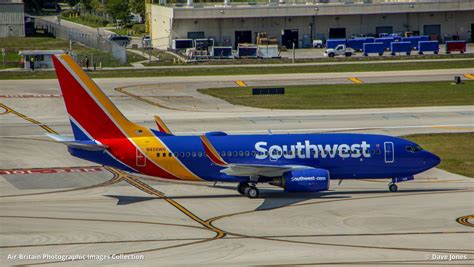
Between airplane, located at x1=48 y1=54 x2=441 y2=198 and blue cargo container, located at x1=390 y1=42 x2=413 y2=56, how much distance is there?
92.0 meters

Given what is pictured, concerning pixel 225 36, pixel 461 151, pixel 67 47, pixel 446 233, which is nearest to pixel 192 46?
pixel 225 36

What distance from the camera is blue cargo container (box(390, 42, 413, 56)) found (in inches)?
5620

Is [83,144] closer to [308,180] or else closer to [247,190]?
[247,190]

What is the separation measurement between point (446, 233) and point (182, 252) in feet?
40.7

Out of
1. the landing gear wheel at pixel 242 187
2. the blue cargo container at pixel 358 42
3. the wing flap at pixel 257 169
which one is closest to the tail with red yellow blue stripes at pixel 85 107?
the wing flap at pixel 257 169

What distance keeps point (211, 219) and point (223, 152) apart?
593 cm

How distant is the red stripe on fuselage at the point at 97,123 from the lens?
50.8m

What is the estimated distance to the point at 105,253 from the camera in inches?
1571

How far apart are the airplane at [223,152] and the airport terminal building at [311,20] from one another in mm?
102145

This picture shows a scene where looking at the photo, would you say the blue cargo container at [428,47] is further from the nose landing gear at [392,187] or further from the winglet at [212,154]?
the winglet at [212,154]

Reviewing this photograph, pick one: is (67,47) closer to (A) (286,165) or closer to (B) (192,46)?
(B) (192,46)

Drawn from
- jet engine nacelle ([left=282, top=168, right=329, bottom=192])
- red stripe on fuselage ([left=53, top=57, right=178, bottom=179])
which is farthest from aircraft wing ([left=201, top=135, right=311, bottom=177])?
red stripe on fuselage ([left=53, top=57, right=178, bottom=179])

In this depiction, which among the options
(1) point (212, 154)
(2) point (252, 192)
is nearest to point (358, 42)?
(2) point (252, 192)

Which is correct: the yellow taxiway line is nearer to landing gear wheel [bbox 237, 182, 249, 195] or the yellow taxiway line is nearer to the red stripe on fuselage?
landing gear wheel [bbox 237, 182, 249, 195]
